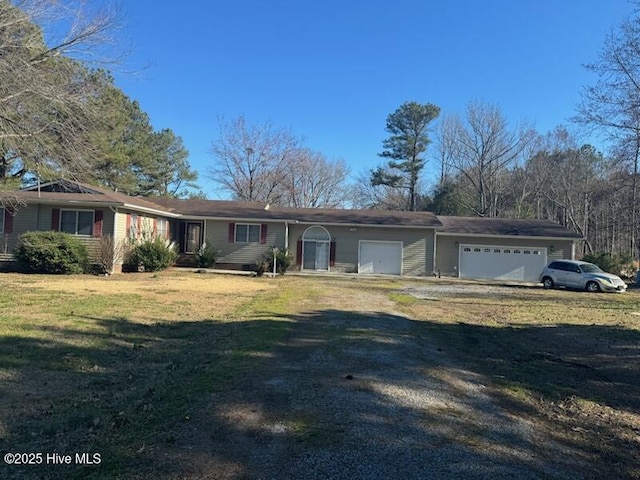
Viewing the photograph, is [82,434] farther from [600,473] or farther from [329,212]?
[329,212]

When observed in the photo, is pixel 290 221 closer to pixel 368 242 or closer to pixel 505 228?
pixel 368 242

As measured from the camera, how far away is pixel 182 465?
345cm

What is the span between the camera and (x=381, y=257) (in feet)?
90.9

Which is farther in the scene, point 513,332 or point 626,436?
point 513,332

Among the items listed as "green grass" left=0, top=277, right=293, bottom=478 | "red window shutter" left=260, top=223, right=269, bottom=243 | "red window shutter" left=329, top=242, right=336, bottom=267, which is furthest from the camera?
"red window shutter" left=329, top=242, right=336, bottom=267

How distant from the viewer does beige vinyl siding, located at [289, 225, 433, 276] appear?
90.4 ft

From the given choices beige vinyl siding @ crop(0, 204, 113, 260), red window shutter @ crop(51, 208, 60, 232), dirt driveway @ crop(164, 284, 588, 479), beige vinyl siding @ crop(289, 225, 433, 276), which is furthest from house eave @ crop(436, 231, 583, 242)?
dirt driveway @ crop(164, 284, 588, 479)

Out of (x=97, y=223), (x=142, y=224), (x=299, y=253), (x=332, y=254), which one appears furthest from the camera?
(x=299, y=253)

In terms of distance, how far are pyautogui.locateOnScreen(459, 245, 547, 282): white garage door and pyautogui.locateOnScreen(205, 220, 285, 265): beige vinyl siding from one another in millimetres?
10671

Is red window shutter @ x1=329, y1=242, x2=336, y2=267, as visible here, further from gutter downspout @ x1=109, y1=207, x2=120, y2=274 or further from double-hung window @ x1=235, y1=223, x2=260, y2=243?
gutter downspout @ x1=109, y1=207, x2=120, y2=274

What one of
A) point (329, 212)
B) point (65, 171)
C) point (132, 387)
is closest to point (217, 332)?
point (132, 387)

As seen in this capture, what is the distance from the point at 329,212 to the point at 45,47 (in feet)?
63.6

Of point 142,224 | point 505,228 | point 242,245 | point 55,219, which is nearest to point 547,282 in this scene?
point 505,228

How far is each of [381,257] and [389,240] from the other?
1.06 m
